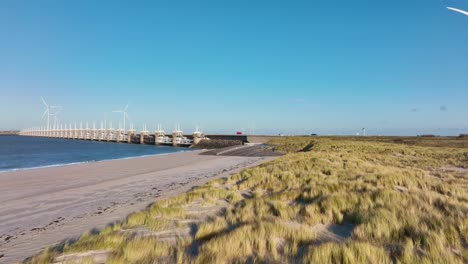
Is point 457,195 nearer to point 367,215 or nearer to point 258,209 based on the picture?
point 367,215

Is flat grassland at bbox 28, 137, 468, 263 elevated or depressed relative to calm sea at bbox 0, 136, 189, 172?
elevated

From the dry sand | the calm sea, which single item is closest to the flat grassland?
the dry sand

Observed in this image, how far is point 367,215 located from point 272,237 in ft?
9.06

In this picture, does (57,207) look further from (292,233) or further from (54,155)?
(54,155)

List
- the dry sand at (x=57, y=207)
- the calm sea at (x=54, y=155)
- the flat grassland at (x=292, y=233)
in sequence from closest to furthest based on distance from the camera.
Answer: the flat grassland at (x=292, y=233) → the dry sand at (x=57, y=207) → the calm sea at (x=54, y=155)

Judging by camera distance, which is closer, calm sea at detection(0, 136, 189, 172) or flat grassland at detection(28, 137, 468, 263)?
flat grassland at detection(28, 137, 468, 263)

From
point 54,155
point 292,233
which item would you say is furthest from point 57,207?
point 54,155

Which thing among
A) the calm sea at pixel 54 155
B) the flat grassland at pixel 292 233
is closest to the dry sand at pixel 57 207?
the flat grassland at pixel 292 233

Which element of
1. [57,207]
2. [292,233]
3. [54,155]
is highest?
[292,233]

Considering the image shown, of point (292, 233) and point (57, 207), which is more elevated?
point (292, 233)

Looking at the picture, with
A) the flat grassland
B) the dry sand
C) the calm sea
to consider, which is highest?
the flat grassland

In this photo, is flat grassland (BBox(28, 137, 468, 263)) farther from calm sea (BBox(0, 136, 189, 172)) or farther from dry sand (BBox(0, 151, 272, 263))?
calm sea (BBox(0, 136, 189, 172))

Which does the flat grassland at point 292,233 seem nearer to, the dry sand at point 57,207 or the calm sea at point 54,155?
the dry sand at point 57,207

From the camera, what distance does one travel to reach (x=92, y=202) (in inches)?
465
